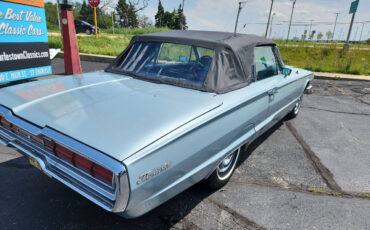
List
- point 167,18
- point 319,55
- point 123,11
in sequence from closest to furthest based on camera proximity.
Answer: point 319,55 → point 123,11 → point 167,18

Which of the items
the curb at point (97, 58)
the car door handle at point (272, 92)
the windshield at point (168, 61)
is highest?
the windshield at point (168, 61)

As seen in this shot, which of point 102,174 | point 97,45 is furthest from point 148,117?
point 97,45

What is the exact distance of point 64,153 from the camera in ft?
5.89

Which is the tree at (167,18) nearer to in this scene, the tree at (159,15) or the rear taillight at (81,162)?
the tree at (159,15)

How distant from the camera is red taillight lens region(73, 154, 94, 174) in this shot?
1665 millimetres

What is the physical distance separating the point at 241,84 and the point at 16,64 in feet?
17.3

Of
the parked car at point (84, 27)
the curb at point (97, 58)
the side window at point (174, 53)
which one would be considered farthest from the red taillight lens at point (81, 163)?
the parked car at point (84, 27)

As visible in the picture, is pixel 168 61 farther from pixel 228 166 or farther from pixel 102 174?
pixel 102 174

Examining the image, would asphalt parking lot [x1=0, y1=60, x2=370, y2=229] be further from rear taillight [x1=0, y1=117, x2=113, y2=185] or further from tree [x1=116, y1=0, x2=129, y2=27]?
tree [x1=116, y1=0, x2=129, y2=27]

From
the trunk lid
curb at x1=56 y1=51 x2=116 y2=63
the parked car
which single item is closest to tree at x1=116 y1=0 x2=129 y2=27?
the parked car

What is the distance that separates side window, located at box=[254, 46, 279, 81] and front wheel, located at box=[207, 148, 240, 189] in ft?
3.48

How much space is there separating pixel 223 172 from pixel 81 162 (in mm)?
1605

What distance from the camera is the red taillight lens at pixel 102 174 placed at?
1583 mm

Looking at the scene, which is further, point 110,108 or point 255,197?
point 255,197
